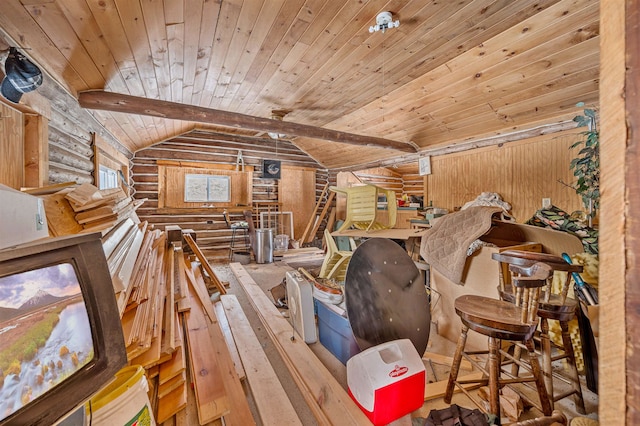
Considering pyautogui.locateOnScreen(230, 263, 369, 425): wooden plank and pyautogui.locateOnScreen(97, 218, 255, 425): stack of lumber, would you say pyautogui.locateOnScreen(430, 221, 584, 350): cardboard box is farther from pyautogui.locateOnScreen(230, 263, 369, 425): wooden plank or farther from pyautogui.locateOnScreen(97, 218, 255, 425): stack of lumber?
pyautogui.locateOnScreen(97, 218, 255, 425): stack of lumber

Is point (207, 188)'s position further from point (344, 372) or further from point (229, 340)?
point (344, 372)

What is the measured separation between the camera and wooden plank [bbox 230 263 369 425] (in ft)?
5.30

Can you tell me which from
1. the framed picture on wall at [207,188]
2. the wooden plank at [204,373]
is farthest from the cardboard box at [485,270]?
the framed picture on wall at [207,188]

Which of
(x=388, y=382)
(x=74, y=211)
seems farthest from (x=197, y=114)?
(x=388, y=382)

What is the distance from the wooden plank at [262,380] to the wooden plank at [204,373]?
0.28 metres

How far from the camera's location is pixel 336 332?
233 cm

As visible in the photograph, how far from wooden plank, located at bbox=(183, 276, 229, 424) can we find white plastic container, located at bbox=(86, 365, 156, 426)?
560 mm

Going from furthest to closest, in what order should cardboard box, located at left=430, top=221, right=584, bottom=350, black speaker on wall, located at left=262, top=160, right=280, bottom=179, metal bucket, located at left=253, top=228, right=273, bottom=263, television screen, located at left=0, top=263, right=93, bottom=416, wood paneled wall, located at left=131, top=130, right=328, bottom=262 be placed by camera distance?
black speaker on wall, located at left=262, top=160, right=280, bottom=179 → wood paneled wall, located at left=131, top=130, right=328, bottom=262 → metal bucket, located at left=253, top=228, right=273, bottom=263 → cardboard box, located at left=430, top=221, right=584, bottom=350 → television screen, located at left=0, top=263, right=93, bottom=416

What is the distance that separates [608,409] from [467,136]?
4792 millimetres

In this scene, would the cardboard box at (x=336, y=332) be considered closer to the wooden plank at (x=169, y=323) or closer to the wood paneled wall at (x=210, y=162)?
the wooden plank at (x=169, y=323)

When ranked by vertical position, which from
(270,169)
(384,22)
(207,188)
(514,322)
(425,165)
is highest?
(384,22)

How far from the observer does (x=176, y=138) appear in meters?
6.32

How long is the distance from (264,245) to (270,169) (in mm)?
2269

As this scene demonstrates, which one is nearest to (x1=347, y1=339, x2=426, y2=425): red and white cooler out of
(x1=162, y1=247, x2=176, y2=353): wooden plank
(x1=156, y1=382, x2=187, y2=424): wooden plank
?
(x1=156, y1=382, x2=187, y2=424): wooden plank
